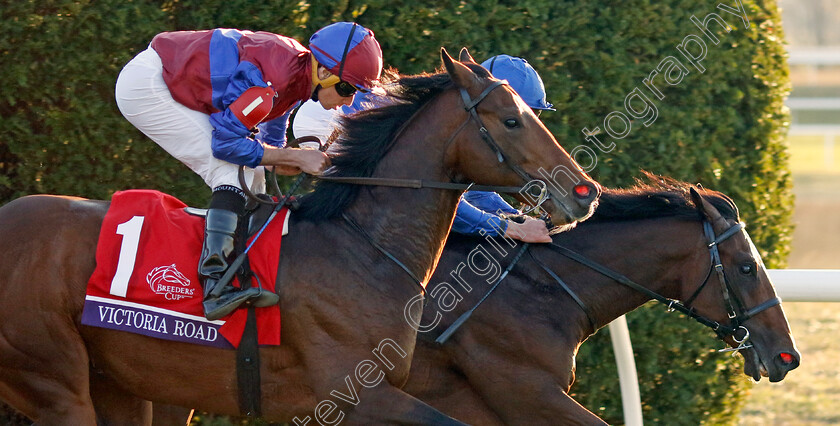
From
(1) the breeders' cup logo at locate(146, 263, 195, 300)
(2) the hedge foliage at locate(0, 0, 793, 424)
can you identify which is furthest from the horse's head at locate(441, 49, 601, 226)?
(2) the hedge foliage at locate(0, 0, 793, 424)

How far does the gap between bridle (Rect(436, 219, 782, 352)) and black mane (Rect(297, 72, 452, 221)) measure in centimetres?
74

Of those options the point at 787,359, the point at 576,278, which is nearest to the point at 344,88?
the point at 576,278

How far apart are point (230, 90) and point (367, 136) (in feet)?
1.54

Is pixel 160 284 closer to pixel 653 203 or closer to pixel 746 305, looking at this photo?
pixel 653 203

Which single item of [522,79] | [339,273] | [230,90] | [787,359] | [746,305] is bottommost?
[787,359]

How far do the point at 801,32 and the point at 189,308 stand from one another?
149ft

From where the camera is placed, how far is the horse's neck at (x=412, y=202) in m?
3.16

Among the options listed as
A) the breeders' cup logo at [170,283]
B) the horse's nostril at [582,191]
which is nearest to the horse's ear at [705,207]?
the horse's nostril at [582,191]

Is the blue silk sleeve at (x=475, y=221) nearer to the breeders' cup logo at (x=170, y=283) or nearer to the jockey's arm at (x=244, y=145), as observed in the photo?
the jockey's arm at (x=244, y=145)

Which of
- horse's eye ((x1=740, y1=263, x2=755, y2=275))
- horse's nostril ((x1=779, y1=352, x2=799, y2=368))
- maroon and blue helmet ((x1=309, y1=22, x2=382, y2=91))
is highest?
maroon and blue helmet ((x1=309, y1=22, x2=382, y2=91))

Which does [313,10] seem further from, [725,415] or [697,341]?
[725,415]

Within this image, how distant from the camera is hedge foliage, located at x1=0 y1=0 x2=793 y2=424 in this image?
412 centimetres

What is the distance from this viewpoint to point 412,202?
318cm

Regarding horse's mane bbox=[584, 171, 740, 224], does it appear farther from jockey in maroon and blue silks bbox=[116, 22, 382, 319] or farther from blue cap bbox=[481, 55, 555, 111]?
jockey in maroon and blue silks bbox=[116, 22, 382, 319]
